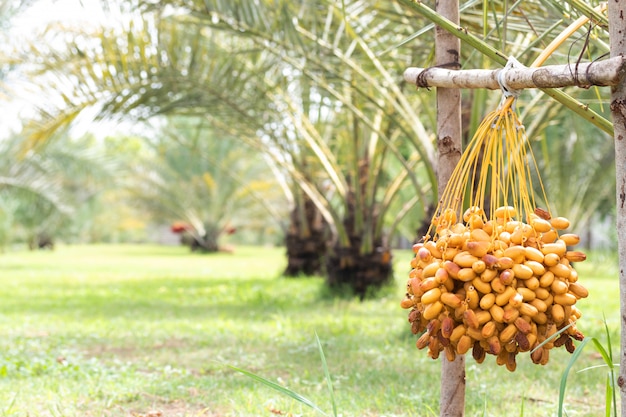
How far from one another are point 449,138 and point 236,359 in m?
2.50

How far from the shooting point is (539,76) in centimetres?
160

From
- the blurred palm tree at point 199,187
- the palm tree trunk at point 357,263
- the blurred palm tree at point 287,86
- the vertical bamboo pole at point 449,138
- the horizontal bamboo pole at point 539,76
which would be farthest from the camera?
the blurred palm tree at point 199,187

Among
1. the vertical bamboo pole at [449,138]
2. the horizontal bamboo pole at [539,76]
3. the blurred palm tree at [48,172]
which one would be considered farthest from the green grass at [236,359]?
the blurred palm tree at [48,172]

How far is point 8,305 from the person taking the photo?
6926 mm

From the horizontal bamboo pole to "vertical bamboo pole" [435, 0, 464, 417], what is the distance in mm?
134

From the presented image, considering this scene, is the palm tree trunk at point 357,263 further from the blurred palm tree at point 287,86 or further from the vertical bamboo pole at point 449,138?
the vertical bamboo pole at point 449,138

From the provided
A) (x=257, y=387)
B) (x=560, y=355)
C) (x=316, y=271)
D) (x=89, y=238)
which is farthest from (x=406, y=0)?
(x=89, y=238)

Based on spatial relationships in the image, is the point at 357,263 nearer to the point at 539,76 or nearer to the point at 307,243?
the point at 307,243

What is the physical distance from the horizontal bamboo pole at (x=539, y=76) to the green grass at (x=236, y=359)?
0.83 metres

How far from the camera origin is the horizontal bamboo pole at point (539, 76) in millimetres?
1487

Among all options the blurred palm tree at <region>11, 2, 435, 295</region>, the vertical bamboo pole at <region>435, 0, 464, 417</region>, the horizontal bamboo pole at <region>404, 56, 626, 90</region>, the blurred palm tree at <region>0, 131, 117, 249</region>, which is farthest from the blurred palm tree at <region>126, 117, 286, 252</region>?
the horizontal bamboo pole at <region>404, 56, 626, 90</region>

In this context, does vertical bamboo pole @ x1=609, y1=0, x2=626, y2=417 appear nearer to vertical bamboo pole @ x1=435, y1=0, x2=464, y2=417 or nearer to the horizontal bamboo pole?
the horizontal bamboo pole

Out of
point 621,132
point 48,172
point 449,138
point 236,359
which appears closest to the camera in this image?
point 621,132

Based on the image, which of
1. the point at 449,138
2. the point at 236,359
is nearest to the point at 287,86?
the point at 236,359
